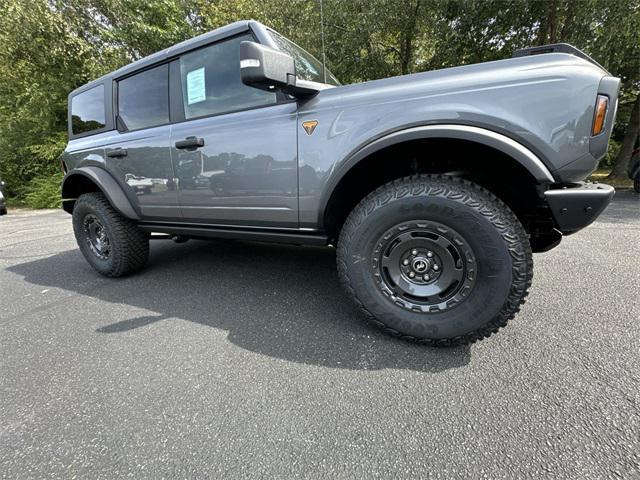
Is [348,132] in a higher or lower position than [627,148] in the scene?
lower

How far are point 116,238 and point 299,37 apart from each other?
26.9 feet

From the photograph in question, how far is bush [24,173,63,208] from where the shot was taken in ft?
37.0

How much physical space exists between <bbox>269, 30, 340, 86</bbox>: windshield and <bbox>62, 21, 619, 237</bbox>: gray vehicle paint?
23cm

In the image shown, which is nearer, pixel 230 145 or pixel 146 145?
pixel 230 145

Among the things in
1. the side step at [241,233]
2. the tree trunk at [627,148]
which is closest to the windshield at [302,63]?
the side step at [241,233]

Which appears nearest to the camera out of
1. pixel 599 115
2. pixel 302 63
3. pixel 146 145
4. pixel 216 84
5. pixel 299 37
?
pixel 599 115

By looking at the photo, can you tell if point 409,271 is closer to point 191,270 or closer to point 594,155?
point 594,155

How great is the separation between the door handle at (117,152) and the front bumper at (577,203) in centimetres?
323

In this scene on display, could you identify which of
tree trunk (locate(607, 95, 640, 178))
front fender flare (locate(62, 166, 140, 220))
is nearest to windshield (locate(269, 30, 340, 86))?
front fender flare (locate(62, 166, 140, 220))

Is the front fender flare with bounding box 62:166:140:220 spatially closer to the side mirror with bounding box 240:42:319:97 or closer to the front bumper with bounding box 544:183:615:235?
the side mirror with bounding box 240:42:319:97

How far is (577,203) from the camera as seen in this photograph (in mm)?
1376

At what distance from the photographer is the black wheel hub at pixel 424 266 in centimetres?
158

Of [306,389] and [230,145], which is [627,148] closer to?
[230,145]

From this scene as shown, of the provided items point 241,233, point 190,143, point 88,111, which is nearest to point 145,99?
point 190,143
